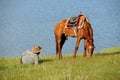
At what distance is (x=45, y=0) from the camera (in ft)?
619

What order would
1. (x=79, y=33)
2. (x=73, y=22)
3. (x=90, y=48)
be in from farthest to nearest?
(x=73, y=22), (x=79, y=33), (x=90, y=48)

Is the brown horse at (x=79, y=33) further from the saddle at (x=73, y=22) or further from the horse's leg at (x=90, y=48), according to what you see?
the saddle at (x=73, y=22)

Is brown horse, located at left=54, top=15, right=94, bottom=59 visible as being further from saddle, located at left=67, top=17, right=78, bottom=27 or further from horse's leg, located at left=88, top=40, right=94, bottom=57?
saddle, located at left=67, top=17, right=78, bottom=27

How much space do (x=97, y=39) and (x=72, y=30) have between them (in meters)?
26.9

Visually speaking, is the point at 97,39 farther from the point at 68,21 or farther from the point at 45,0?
the point at 45,0

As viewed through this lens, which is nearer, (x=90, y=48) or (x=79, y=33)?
(x=90, y=48)

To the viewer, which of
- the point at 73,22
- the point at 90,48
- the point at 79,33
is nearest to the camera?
the point at 90,48

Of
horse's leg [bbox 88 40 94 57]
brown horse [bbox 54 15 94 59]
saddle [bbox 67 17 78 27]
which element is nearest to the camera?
horse's leg [bbox 88 40 94 57]

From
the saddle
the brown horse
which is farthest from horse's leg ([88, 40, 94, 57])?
the saddle

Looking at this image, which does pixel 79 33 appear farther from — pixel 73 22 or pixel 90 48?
pixel 90 48

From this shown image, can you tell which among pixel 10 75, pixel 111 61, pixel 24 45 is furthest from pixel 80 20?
pixel 24 45

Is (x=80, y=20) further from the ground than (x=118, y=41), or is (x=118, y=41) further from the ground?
(x=80, y=20)

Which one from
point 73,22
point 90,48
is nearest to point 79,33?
point 73,22

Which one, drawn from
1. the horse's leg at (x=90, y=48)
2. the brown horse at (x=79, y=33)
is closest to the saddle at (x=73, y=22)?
the brown horse at (x=79, y=33)
